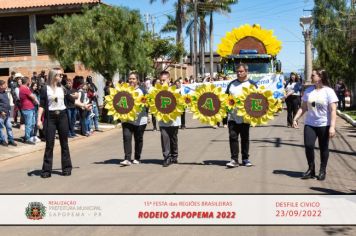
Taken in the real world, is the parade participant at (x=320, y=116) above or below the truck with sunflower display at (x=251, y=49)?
below

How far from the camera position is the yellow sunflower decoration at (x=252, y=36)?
21578mm

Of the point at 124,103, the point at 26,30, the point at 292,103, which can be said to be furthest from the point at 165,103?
the point at 26,30

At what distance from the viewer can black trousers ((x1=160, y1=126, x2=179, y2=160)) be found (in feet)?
31.9

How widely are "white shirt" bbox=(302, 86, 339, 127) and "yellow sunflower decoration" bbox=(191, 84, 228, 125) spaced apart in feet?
5.82

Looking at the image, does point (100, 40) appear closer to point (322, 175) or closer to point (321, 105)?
point (321, 105)

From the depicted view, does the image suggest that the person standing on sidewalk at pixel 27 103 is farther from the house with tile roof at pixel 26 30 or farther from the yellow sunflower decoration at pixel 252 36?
the house with tile roof at pixel 26 30

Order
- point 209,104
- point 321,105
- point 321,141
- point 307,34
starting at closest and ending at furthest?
point 321,105
point 321,141
point 209,104
point 307,34

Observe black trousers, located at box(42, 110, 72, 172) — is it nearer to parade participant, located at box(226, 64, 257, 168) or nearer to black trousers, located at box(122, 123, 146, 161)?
black trousers, located at box(122, 123, 146, 161)

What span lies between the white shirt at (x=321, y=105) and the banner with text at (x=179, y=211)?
248cm

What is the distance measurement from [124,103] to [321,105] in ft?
11.9

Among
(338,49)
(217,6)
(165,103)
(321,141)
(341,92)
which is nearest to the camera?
(321,141)

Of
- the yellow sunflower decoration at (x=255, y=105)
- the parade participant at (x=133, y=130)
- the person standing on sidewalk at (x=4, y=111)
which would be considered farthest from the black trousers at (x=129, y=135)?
the person standing on sidewalk at (x=4, y=111)

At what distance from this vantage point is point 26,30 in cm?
3105

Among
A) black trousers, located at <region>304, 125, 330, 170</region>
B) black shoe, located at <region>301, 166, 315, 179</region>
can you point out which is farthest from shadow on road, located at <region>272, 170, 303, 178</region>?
black trousers, located at <region>304, 125, 330, 170</region>
